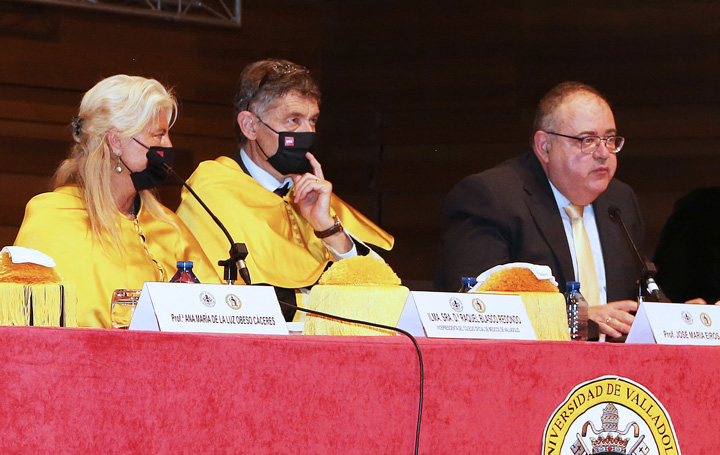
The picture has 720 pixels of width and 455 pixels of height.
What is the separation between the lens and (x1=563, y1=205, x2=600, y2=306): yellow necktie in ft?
8.70

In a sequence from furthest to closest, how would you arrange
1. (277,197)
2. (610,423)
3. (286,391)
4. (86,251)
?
(277,197), (86,251), (610,423), (286,391)

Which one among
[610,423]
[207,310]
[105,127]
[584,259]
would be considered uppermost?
[105,127]

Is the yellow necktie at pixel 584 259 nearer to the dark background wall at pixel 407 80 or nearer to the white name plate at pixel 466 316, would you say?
the white name plate at pixel 466 316

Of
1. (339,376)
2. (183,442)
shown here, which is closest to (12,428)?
(183,442)

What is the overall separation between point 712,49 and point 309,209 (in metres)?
2.57

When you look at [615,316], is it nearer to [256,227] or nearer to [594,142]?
[594,142]

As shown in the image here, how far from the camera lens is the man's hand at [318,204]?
254 cm

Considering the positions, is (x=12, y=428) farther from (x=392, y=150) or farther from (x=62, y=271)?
(x=392, y=150)

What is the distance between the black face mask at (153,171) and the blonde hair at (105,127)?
5 cm

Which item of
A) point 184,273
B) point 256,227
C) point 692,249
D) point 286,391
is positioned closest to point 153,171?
point 256,227

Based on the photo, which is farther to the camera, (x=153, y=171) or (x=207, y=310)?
(x=153, y=171)

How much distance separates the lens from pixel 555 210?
2711 mm

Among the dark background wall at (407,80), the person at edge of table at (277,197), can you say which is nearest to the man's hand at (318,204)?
the person at edge of table at (277,197)

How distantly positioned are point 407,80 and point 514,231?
2641mm
